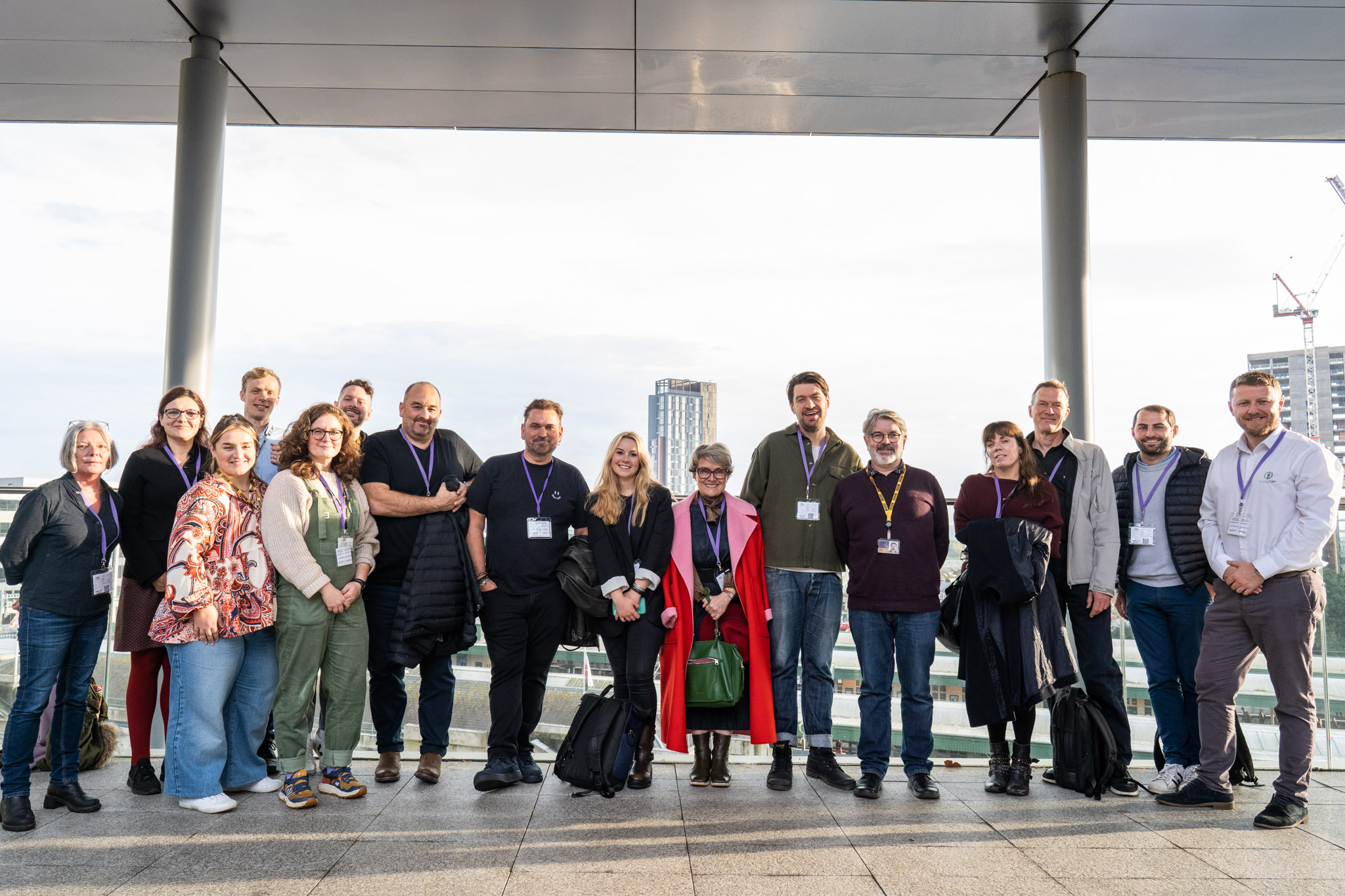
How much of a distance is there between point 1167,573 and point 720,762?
2.36m

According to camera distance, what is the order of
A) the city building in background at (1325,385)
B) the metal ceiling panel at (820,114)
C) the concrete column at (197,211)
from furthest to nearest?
1. the city building in background at (1325,385)
2. the metal ceiling panel at (820,114)
3. the concrete column at (197,211)

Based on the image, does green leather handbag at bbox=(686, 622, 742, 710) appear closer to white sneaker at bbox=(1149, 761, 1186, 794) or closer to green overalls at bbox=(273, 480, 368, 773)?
green overalls at bbox=(273, 480, 368, 773)

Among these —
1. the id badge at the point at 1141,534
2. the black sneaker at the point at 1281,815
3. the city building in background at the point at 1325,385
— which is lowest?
the black sneaker at the point at 1281,815

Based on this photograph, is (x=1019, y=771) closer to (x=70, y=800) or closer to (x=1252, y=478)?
(x=1252, y=478)

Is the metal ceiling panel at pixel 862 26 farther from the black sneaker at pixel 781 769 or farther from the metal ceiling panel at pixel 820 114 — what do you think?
the black sneaker at pixel 781 769

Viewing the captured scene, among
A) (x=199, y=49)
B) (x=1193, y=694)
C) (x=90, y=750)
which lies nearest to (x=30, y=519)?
(x=90, y=750)

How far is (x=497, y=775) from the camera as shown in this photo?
14.0ft

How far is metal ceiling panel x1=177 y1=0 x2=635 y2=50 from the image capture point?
507 centimetres

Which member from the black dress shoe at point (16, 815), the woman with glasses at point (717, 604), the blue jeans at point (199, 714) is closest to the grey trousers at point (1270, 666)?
the woman with glasses at point (717, 604)

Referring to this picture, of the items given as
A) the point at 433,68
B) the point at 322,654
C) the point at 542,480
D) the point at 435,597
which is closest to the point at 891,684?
the point at 542,480

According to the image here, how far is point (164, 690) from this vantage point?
4.39 metres

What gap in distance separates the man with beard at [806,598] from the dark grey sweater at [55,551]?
3.05 meters

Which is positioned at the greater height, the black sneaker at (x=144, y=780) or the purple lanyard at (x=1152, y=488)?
the purple lanyard at (x=1152, y=488)

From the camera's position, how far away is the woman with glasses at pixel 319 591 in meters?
4.02
